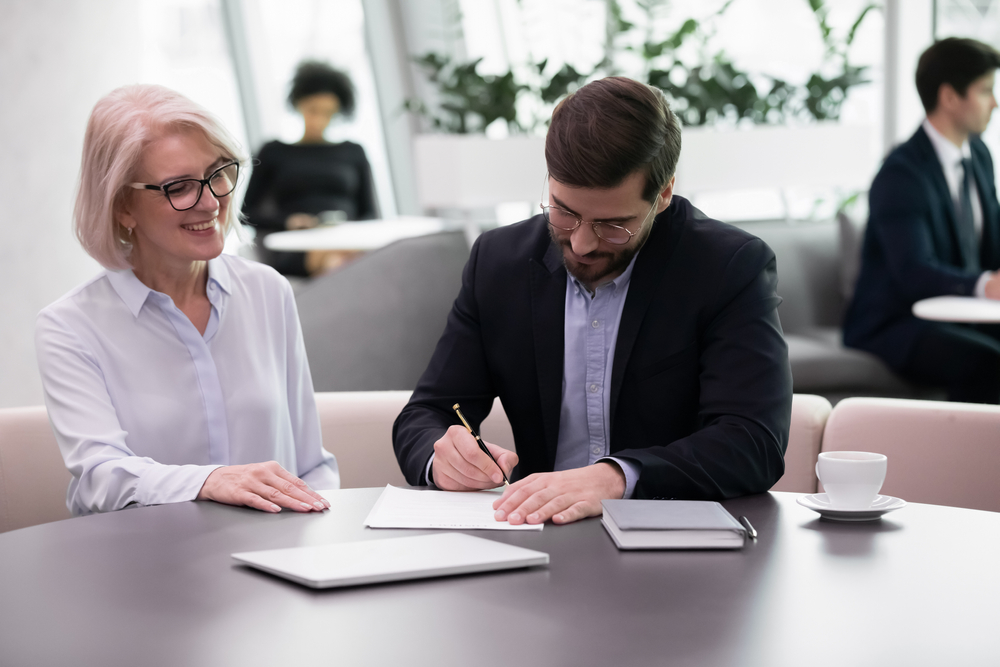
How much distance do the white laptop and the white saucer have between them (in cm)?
42

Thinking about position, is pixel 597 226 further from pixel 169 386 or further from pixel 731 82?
pixel 731 82

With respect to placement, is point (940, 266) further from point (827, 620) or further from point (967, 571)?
point (827, 620)

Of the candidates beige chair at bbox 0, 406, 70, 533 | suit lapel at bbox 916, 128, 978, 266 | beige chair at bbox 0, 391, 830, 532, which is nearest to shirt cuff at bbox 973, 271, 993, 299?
suit lapel at bbox 916, 128, 978, 266

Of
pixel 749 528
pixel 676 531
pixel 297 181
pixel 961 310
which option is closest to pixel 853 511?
pixel 749 528

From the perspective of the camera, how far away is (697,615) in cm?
97

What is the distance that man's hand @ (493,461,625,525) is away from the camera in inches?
50.1

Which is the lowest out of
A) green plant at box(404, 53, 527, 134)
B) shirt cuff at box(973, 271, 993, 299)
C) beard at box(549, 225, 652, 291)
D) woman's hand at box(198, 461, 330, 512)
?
shirt cuff at box(973, 271, 993, 299)

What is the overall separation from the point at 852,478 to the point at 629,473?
30cm

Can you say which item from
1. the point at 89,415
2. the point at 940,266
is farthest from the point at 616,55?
the point at 89,415

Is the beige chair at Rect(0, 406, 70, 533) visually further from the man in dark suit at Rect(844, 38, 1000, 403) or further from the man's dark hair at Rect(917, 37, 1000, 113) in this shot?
the man's dark hair at Rect(917, 37, 1000, 113)

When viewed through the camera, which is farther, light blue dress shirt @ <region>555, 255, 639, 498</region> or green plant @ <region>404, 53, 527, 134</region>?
green plant @ <region>404, 53, 527, 134</region>

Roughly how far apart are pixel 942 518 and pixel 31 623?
1.14 meters

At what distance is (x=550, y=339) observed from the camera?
1.77 m

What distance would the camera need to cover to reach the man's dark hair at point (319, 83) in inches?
243
